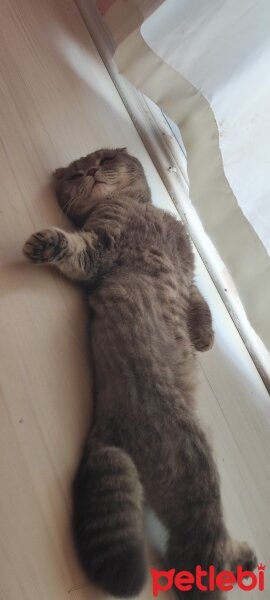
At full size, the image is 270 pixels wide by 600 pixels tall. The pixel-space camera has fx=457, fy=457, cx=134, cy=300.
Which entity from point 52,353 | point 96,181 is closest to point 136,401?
point 52,353

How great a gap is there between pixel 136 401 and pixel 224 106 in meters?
0.94

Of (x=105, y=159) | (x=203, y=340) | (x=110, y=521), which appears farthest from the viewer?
(x=105, y=159)

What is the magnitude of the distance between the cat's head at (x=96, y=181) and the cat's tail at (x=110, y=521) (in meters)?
0.67

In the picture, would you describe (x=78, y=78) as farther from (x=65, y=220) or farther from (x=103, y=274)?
(x=103, y=274)

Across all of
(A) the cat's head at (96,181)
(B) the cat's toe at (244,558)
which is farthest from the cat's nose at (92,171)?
(B) the cat's toe at (244,558)

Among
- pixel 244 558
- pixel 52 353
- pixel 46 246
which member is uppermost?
pixel 46 246

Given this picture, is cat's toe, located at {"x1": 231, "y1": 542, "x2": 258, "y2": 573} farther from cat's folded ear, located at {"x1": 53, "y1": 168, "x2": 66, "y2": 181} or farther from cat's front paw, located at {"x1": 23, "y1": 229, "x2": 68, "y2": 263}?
cat's folded ear, located at {"x1": 53, "y1": 168, "x2": 66, "y2": 181}

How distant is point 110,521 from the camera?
757mm

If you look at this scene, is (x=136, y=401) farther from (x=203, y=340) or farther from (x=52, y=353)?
(x=203, y=340)

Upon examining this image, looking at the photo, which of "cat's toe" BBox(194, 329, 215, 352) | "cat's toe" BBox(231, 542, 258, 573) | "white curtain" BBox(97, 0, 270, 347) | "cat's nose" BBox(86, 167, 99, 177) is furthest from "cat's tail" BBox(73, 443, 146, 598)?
"cat's nose" BBox(86, 167, 99, 177)

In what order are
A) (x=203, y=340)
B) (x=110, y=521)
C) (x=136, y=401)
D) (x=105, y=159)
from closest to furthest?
1. (x=110, y=521)
2. (x=136, y=401)
3. (x=203, y=340)
4. (x=105, y=159)

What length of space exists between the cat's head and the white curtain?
8.7 inches

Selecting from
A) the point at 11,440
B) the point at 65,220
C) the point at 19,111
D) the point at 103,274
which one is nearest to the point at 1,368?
the point at 11,440

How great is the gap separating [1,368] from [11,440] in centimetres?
13
